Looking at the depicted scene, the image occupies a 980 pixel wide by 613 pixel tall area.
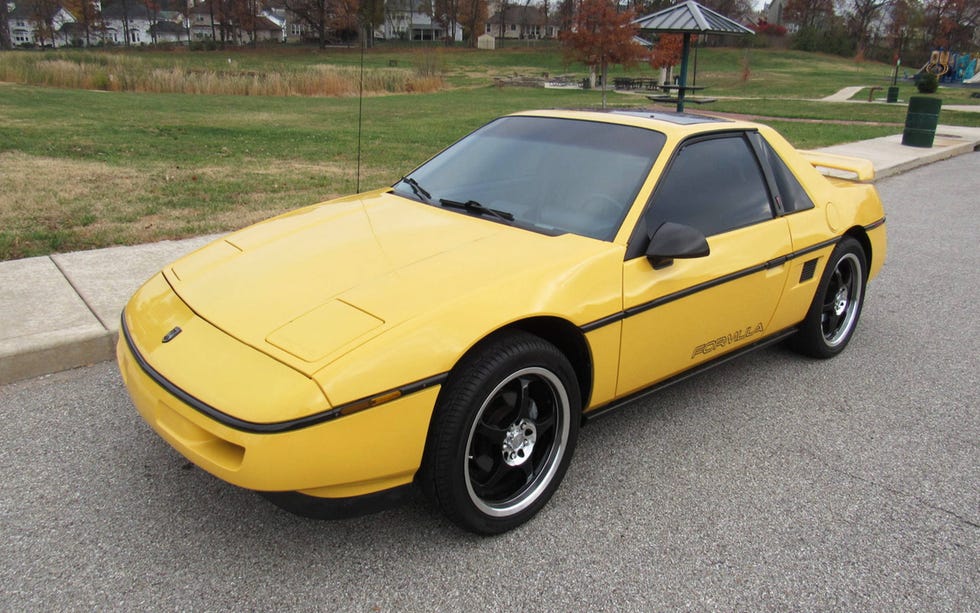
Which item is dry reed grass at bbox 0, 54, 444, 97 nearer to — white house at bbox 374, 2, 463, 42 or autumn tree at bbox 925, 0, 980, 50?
white house at bbox 374, 2, 463, 42

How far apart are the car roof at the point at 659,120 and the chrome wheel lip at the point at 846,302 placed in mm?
1107

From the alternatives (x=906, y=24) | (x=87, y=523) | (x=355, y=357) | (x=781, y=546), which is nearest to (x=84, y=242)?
(x=87, y=523)

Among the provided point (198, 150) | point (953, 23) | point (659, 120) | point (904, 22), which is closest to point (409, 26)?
point (904, 22)

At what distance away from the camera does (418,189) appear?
3.69 meters

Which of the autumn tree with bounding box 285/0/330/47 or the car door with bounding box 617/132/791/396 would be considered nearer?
the car door with bounding box 617/132/791/396

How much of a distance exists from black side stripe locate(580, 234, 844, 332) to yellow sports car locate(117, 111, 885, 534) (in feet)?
0.04

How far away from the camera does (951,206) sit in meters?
9.27

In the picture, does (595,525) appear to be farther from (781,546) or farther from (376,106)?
(376,106)

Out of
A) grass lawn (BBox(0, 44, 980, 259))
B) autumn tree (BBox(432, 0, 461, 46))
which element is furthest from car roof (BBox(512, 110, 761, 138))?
autumn tree (BBox(432, 0, 461, 46))

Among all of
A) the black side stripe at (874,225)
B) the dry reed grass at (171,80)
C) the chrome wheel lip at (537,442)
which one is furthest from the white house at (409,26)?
the chrome wheel lip at (537,442)

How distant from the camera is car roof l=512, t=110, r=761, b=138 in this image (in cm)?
341

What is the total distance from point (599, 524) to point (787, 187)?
2.21m

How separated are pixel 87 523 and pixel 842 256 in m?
4.02

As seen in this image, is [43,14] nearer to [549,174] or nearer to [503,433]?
[549,174]
